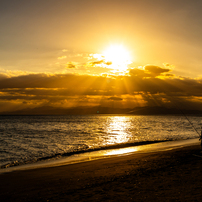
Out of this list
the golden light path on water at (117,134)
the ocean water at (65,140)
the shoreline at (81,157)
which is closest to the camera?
the shoreline at (81,157)

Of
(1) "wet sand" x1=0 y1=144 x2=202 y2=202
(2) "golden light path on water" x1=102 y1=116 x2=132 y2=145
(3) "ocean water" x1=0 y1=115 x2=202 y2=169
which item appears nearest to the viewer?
(1) "wet sand" x1=0 y1=144 x2=202 y2=202

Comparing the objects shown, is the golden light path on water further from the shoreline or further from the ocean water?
the shoreline

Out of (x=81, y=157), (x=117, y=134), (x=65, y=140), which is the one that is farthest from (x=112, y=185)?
(x=117, y=134)

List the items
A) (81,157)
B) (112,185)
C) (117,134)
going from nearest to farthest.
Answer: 1. (112,185)
2. (81,157)
3. (117,134)

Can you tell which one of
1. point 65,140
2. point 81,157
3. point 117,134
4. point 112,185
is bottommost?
point 117,134

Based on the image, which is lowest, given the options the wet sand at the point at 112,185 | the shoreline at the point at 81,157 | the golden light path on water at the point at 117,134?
the golden light path on water at the point at 117,134

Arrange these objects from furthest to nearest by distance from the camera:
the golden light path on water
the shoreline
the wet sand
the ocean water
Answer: the golden light path on water < the ocean water < the shoreline < the wet sand

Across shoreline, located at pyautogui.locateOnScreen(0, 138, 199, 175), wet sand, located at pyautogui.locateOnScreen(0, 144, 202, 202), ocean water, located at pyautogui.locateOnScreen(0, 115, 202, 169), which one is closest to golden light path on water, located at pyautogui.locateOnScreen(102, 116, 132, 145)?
ocean water, located at pyautogui.locateOnScreen(0, 115, 202, 169)

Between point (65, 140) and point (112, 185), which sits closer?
point (112, 185)

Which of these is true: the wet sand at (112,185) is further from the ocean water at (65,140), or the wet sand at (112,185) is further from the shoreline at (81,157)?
the ocean water at (65,140)

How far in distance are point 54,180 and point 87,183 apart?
2.59 m

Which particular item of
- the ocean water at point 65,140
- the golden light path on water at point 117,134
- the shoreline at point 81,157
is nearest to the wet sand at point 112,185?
the shoreline at point 81,157

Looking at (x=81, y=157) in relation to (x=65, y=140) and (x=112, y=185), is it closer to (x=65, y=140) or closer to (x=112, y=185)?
(x=112, y=185)

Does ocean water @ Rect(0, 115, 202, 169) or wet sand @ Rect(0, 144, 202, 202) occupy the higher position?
wet sand @ Rect(0, 144, 202, 202)
